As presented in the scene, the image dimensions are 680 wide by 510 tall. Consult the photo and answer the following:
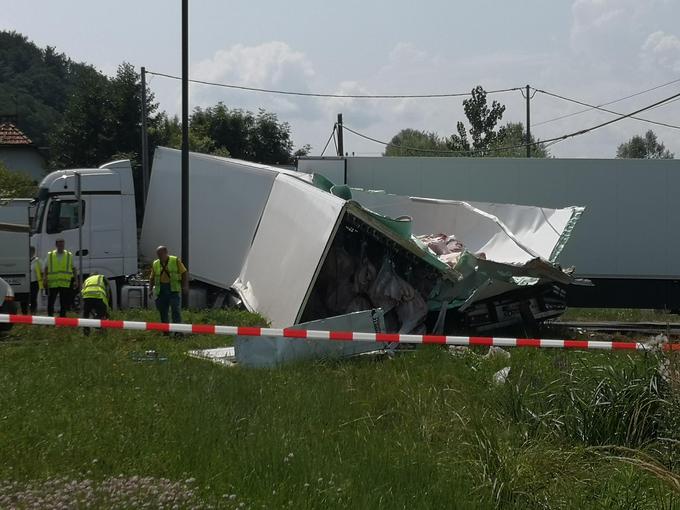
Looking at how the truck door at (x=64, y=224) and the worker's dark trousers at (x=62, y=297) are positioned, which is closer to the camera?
the worker's dark trousers at (x=62, y=297)

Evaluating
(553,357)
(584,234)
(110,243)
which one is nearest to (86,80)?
(110,243)

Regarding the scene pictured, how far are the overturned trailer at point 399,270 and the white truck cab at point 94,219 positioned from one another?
13.3ft

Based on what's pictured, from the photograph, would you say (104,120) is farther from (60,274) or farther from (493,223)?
(493,223)

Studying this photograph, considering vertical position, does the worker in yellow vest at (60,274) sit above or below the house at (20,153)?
below

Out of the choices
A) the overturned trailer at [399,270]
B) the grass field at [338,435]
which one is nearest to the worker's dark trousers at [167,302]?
the overturned trailer at [399,270]

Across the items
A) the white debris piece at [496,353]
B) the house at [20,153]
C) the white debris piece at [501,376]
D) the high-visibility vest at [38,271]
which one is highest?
the house at [20,153]

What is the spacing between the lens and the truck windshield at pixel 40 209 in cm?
1888

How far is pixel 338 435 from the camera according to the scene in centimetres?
714

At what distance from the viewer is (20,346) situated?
11930 millimetres

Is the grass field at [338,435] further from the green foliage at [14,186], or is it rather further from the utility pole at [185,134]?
the green foliage at [14,186]

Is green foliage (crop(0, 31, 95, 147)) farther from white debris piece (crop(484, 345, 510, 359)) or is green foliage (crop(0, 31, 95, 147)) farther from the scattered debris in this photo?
white debris piece (crop(484, 345, 510, 359))

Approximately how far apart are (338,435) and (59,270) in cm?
1018

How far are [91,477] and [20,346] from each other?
6.74 metres

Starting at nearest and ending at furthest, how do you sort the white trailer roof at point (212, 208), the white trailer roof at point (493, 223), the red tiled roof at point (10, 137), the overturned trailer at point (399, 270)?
the overturned trailer at point (399, 270) < the white trailer roof at point (493, 223) < the white trailer roof at point (212, 208) < the red tiled roof at point (10, 137)
